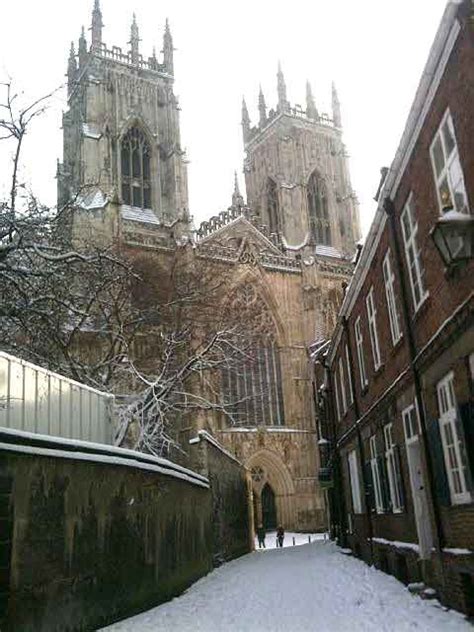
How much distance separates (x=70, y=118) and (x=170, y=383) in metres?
32.0

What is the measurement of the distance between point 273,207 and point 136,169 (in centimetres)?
1269

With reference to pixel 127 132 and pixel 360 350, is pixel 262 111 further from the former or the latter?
pixel 360 350

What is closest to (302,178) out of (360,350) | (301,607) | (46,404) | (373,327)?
(360,350)

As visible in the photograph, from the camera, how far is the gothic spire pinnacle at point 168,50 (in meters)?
50.6

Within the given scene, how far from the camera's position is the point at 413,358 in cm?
1001

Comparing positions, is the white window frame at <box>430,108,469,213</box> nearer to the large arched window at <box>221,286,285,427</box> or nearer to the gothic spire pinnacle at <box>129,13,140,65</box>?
the large arched window at <box>221,286,285,427</box>

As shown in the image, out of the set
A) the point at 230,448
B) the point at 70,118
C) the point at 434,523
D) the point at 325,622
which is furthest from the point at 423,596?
the point at 70,118

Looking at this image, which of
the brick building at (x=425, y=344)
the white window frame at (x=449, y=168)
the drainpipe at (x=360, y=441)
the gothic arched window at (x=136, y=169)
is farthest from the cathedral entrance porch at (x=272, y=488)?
the white window frame at (x=449, y=168)

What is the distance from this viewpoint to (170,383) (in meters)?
20.3

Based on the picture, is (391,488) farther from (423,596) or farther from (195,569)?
(195,569)

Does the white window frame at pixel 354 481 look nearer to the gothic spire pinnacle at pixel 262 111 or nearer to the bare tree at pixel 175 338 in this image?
the bare tree at pixel 175 338

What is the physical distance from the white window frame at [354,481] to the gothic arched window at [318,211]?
35111 millimetres

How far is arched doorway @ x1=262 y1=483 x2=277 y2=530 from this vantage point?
4138cm

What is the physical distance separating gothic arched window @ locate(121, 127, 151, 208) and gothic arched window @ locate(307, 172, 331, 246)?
13109 mm
